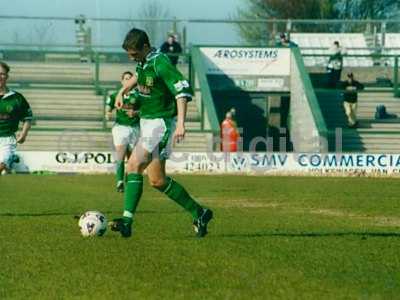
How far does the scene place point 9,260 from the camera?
9781 mm

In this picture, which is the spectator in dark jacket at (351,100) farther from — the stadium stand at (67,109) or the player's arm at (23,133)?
the player's arm at (23,133)

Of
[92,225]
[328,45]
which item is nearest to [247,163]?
[328,45]

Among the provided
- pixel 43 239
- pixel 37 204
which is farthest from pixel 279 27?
pixel 43 239

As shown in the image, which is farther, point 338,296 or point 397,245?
point 397,245

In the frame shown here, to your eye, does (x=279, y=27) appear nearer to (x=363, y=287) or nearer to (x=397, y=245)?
(x=397, y=245)

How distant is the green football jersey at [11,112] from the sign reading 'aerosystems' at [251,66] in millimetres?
23667

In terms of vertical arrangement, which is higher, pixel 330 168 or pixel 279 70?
pixel 279 70

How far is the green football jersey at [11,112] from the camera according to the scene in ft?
50.9

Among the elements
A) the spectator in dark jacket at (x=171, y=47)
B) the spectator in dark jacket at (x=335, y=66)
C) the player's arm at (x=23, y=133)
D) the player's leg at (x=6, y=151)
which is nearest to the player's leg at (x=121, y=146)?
the player's arm at (x=23, y=133)

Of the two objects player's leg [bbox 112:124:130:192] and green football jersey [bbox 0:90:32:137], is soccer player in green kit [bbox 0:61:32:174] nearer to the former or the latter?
green football jersey [bbox 0:90:32:137]

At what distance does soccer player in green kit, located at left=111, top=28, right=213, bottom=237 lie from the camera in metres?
11.5

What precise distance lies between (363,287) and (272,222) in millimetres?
6263

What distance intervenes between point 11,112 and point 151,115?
172 inches

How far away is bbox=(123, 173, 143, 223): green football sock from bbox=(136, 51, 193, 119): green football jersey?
2.05ft
